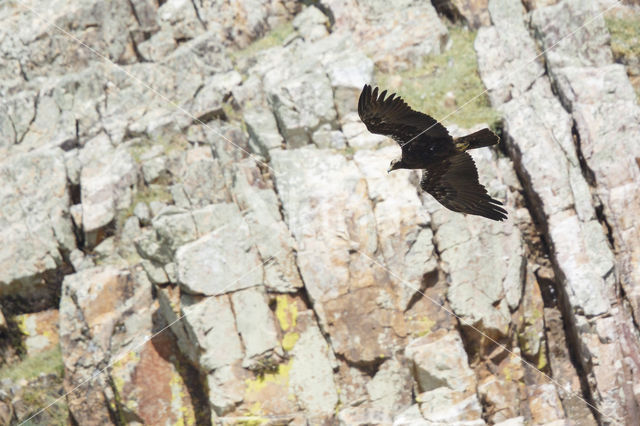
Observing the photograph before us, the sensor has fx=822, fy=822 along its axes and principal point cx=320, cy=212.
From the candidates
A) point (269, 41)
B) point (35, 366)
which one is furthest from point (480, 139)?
point (269, 41)

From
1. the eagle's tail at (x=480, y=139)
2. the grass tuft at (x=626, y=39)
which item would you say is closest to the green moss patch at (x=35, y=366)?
the eagle's tail at (x=480, y=139)

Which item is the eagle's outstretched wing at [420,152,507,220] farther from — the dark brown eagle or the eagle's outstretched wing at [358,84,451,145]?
the eagle's outstretched wing at [358,84,451,145]

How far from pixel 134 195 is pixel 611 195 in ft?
24.0

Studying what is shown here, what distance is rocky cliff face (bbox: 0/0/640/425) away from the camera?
1048 cm

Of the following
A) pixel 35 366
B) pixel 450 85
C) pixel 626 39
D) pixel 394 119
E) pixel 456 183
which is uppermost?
pixel 626 39

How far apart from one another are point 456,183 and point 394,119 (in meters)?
1.06

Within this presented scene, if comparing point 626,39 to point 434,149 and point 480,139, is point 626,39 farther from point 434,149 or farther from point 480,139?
point 480,139

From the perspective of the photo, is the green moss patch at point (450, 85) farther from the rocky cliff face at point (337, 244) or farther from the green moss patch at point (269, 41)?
the green moss patch at point (269, 41)

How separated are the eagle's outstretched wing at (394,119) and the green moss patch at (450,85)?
4626 millimetres

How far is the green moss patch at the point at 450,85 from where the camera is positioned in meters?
12.8

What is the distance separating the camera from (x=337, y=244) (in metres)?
10.9

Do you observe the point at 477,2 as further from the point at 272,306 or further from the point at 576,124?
the point at 272,306

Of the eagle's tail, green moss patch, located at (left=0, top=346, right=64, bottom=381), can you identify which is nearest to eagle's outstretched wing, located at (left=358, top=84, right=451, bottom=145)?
the eagle's tail

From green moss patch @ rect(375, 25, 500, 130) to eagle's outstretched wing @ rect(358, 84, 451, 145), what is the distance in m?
4.63
